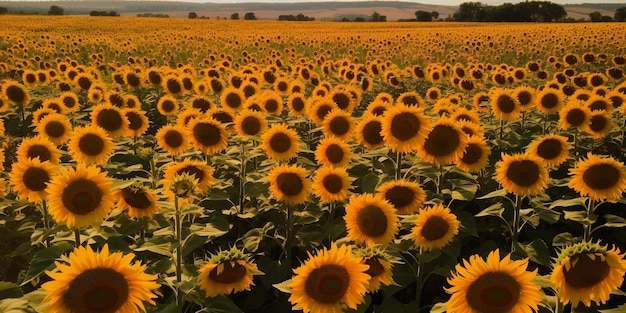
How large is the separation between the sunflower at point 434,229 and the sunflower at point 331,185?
39.5 inches

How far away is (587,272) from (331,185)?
2.51m

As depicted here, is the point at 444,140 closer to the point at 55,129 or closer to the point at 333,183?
the point at 333,183

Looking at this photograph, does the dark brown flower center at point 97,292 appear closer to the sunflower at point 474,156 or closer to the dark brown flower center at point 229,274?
the dark brown flower center at point 229,274

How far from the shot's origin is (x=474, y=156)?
17.3 ft

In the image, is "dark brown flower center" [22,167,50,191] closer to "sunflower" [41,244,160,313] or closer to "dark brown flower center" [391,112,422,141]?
"sunflower" [41,244,160,313]

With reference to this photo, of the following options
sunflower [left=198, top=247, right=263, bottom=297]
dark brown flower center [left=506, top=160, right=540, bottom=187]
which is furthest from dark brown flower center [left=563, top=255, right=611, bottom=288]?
dark brown flower center [left=506, top=160, right=540, bottom=187]

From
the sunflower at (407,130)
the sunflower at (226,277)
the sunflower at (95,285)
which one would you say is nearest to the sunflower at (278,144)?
the sunflower at (407,130)

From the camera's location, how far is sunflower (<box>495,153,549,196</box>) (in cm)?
450

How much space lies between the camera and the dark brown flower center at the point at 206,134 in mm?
5895

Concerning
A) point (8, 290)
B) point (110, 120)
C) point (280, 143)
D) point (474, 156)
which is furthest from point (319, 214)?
point (110, 120)

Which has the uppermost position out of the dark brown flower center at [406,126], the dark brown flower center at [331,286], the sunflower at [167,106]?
the dark brown flower center at [406,126]

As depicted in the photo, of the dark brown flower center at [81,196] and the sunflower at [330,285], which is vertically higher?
the dark brown flower center at [81,196]

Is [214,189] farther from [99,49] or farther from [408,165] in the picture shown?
[99,49]

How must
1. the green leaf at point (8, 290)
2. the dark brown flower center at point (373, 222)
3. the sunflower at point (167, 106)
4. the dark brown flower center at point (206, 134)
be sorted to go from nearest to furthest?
the green leaf at point (8, 290), the dark brown flower center at point (373, 222), the dark brown flower center at point (206, 134), the sunflower at point (167, 106)
